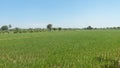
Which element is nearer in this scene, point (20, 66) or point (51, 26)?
point (20, 66)

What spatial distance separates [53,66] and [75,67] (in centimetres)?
100

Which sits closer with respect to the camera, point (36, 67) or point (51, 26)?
point (36, 67)

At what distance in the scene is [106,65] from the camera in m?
10.3

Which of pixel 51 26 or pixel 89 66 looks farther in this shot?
pixel 51 26

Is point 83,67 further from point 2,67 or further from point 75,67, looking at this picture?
point 2,67

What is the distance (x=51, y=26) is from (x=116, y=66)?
16404cm

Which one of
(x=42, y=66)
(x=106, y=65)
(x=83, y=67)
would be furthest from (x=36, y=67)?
(x=106, y=65)

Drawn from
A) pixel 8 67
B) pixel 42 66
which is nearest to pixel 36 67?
pixel 42 66

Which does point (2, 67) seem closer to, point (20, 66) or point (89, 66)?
point (20, 66)

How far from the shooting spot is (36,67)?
394 inches

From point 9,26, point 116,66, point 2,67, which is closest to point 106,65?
point 116,66

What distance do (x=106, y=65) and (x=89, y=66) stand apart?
2.63 feet

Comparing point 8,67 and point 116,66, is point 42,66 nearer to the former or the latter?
point 8,67

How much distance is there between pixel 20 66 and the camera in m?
10.2
